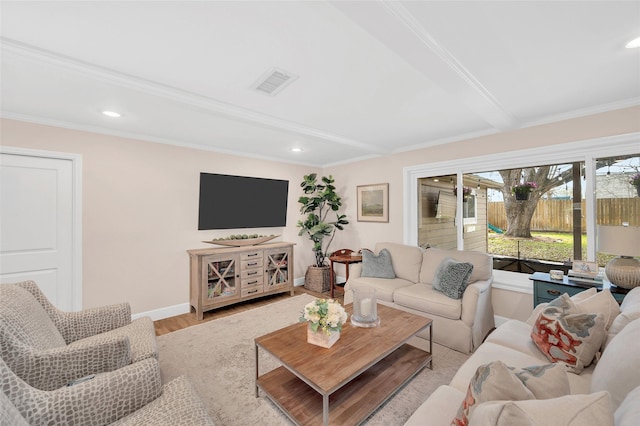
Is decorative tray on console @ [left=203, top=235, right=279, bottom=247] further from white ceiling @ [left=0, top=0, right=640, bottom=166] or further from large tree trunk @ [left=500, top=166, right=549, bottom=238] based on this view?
large tree trunk @ [left=500, top=166, right=549, bottom=238]

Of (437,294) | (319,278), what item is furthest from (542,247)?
(319,278)

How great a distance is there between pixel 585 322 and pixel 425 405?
111 centimetres

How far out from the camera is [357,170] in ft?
16.0

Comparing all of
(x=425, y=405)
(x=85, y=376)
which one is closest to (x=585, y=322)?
(x=425, y=405)

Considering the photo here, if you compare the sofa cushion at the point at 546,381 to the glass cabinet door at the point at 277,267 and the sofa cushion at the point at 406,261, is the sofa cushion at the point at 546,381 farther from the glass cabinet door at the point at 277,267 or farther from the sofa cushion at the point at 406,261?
the glass cabinet door at the point at 277,267

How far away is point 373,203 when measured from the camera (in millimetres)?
4598

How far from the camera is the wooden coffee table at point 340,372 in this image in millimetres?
1620

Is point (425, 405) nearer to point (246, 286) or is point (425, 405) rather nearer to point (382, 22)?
point (382, 22)

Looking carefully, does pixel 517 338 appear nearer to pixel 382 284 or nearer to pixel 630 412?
pixel 630 412

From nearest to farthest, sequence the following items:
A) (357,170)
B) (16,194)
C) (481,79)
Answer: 1. (481,79)
2. (16,194)
3. (357,170)

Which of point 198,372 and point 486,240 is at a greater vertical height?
point 486,240

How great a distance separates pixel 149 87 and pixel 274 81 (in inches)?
38.6

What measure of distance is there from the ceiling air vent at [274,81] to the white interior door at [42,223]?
8.08ft

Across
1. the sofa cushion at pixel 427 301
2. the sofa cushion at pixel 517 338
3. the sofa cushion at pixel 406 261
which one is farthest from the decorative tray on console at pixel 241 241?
the sofa cushion at pixel 517 338
